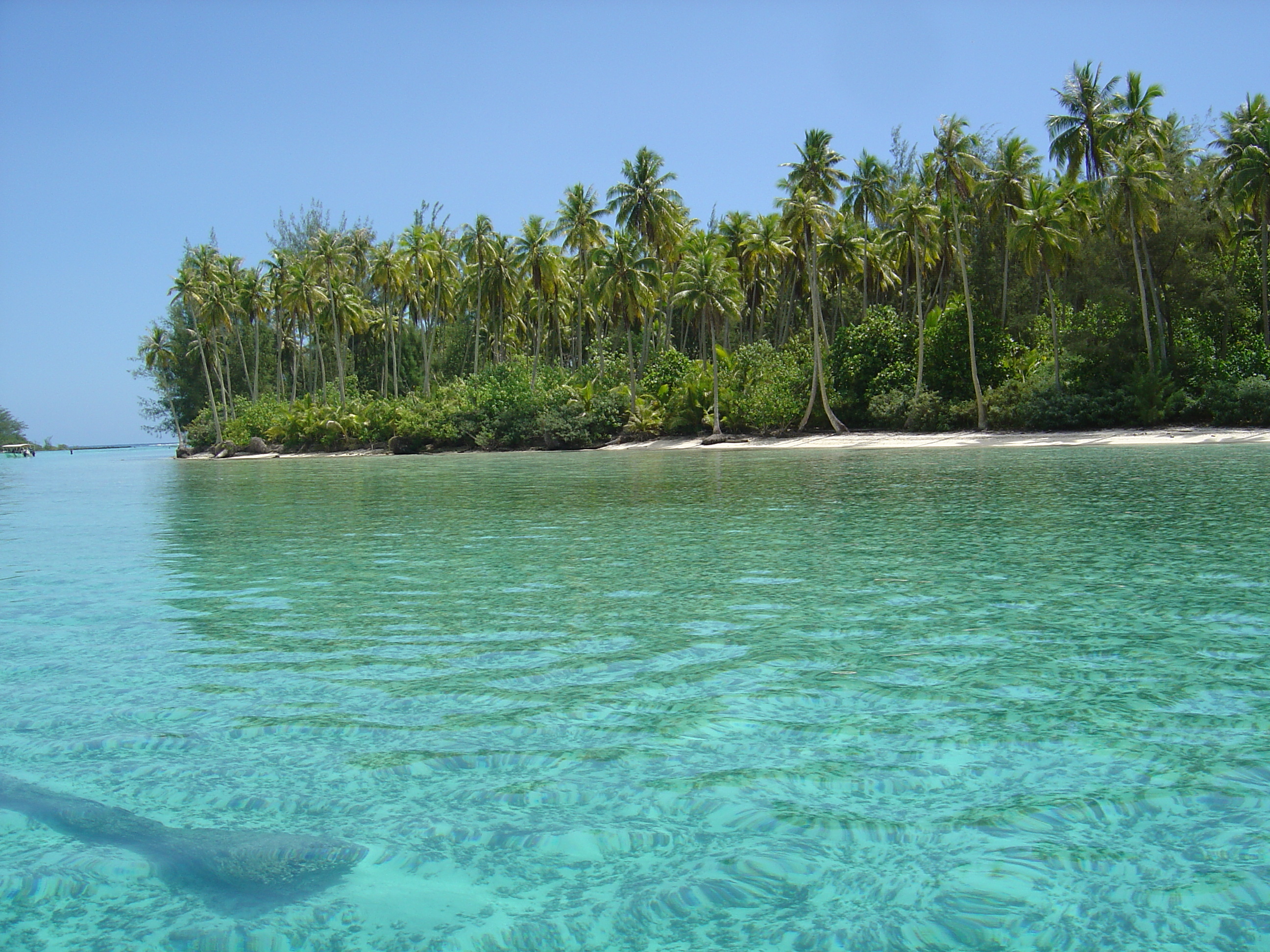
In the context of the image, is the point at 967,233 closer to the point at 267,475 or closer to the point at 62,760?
the point at 267,475

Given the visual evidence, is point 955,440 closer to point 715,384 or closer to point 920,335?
point 920,335

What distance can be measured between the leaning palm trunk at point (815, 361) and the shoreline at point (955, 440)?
101 cm

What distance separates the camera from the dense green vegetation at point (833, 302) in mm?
42188

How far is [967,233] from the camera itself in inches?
2110

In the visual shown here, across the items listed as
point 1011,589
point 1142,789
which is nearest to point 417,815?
point 1142,789

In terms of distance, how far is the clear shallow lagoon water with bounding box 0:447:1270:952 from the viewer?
3.72 meters

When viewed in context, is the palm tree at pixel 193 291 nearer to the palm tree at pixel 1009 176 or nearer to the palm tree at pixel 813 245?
the palm tree at pixel 813 245

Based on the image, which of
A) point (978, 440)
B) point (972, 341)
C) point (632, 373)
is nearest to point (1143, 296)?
point (972, 341)

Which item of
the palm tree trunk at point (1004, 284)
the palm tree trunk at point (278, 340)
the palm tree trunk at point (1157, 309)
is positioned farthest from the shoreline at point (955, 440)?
the palm tree trunk at point (278, 340)

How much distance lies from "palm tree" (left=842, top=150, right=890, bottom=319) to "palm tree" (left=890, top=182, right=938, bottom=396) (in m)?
3.91

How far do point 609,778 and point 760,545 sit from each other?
841 centimetres

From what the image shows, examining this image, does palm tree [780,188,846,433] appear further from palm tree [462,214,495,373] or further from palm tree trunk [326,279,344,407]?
palm tree trunk [326,279,344,407]

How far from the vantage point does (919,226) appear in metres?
47.9

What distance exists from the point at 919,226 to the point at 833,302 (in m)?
18.9
